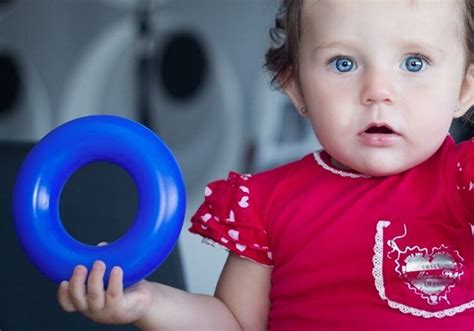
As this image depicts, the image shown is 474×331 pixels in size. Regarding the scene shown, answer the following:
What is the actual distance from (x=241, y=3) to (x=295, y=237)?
217 centimetres

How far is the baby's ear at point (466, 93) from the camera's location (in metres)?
1.26

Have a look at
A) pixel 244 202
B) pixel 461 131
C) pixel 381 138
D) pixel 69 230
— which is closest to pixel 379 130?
pixel 381 138

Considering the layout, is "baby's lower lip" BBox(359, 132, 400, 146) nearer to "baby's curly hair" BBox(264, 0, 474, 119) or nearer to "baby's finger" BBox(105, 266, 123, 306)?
"baby's curly hair" BBox(264, 0, 474, 119)

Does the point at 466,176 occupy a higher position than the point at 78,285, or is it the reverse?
the point at 466,176

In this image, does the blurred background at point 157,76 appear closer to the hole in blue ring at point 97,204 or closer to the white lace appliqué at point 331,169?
the hole in blue ring at point 97,204

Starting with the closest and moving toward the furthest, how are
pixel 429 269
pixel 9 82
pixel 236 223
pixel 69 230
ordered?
pixel 429 269
pixel 236 223
pixel 69 230
pixel 9 82

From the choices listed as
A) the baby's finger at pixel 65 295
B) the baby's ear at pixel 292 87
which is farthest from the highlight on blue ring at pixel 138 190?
the baby's ear at pixel 292 87

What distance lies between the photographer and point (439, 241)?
1.18 metres

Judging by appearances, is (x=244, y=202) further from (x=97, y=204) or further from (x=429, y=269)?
(x=97, y=204)

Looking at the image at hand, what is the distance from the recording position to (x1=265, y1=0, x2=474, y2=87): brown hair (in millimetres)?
1233

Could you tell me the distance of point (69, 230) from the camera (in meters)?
1.73

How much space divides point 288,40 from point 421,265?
39 cm

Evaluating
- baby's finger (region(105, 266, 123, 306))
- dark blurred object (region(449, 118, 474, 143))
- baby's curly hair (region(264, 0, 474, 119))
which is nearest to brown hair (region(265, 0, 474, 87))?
baby's curly hair (region(264, 0, 474, 119))

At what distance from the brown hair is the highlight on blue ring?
0.93ft
